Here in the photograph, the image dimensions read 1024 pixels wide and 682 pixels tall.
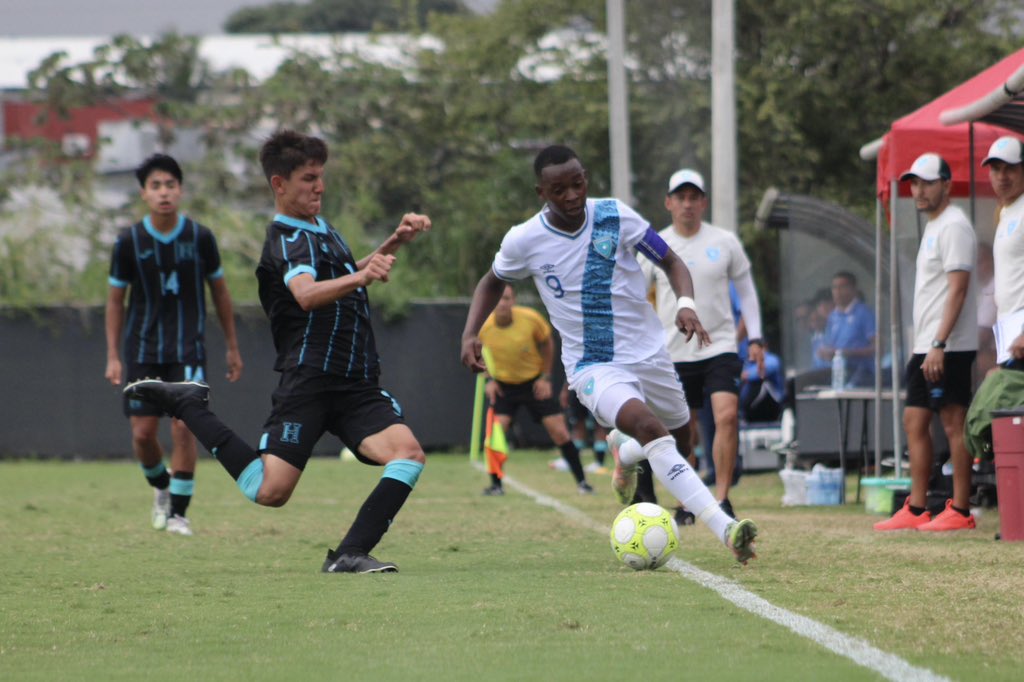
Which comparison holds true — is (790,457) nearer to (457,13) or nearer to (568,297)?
(568,297)

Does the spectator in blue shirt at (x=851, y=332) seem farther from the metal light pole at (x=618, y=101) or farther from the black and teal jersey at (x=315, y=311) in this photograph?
the black and teal jersey at (x=315, y=311)

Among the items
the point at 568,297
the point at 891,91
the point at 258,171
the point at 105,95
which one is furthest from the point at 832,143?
the point at 568,297

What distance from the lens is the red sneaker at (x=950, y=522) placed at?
991cm

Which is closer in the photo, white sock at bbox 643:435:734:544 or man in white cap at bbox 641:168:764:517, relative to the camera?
white sock at bbox 643:435:734:544

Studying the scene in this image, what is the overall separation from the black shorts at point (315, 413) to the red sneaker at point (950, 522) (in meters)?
3.71

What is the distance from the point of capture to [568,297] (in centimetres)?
811

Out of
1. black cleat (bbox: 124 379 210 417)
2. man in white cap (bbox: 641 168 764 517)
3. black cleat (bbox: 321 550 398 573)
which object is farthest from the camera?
man in white cap (bbox: 641 168 764 517)

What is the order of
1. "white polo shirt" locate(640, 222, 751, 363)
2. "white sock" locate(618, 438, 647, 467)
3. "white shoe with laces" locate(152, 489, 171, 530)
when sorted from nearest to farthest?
"white sock" locate(618, 438, 647, 467), "white polo shirt" locate(640, 222, 751, 363), "white shoe with laces" locate(152, 489, 171, 530)

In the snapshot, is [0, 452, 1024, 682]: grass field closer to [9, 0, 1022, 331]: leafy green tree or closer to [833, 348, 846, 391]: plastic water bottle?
[833, 348, 846, 391]: plastic water bottle

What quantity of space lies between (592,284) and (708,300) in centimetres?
304

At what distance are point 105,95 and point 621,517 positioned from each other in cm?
3157

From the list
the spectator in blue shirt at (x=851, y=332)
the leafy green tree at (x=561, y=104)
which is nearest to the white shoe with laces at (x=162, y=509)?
the spectator in blue shirt at (x=851, y=332)

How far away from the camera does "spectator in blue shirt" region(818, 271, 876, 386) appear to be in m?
16.0

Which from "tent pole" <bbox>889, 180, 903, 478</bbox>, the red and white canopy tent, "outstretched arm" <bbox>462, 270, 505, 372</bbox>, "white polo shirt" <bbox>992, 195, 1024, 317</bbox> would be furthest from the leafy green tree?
"outstretched arm" <bbox>462, 270, 505, 372</bbox>
